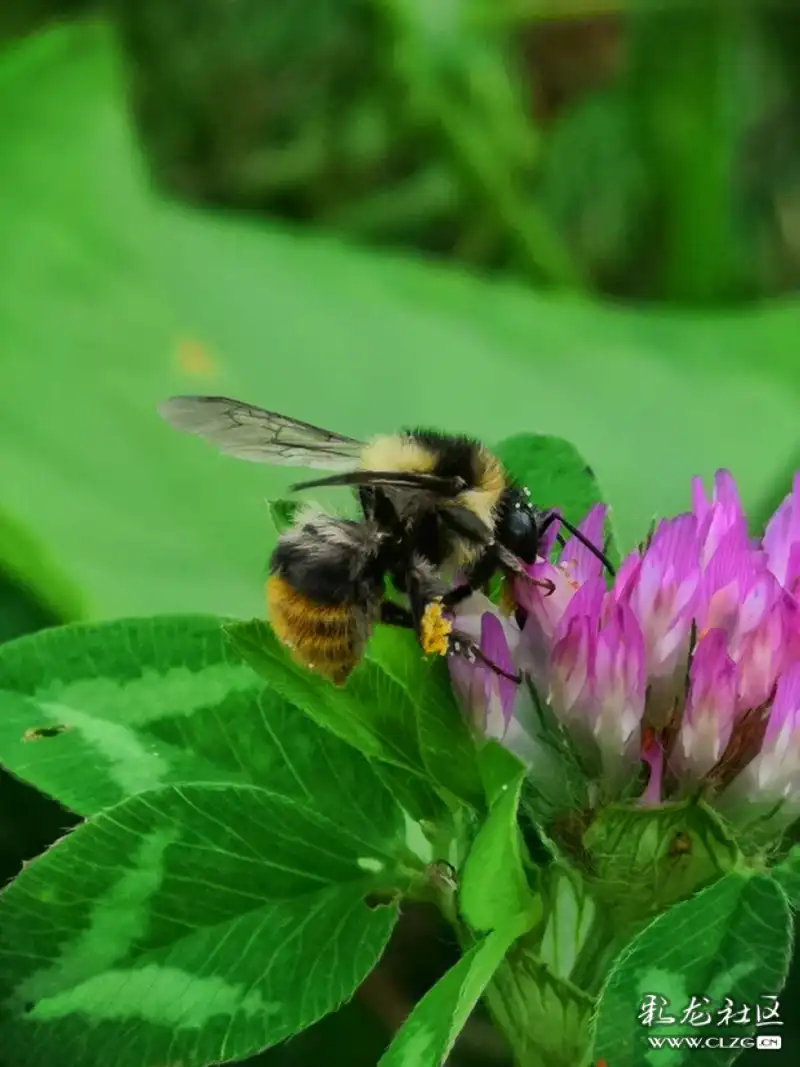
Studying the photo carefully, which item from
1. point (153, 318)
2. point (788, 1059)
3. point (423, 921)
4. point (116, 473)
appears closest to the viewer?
point (788, 1059)

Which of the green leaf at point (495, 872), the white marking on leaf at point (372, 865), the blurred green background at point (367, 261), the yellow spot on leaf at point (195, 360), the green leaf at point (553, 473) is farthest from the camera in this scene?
the yellow spot on leaf at point (195, 360)

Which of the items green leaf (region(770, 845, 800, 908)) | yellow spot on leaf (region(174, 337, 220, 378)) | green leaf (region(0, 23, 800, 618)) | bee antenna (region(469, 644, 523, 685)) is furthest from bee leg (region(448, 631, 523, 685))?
yellow spot on leaf (region(174, 337, 220, 378))

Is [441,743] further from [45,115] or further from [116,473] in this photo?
[45,115]

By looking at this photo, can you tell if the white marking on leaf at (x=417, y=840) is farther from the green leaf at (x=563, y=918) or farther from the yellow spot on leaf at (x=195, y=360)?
the yellow spot on leaf at (x=195, y=360)

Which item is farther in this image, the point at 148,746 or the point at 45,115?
the point at 45,115

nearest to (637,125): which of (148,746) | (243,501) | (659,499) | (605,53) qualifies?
(605,53)

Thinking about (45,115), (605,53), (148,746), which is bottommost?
(148,746)

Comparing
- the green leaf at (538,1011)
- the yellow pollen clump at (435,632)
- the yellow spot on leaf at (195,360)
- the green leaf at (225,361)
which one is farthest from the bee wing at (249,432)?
the yellow spot on leaf at (195,360)

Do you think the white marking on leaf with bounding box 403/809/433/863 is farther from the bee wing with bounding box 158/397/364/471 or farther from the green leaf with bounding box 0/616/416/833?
the bee wing with bounding box 158/397/364/471
